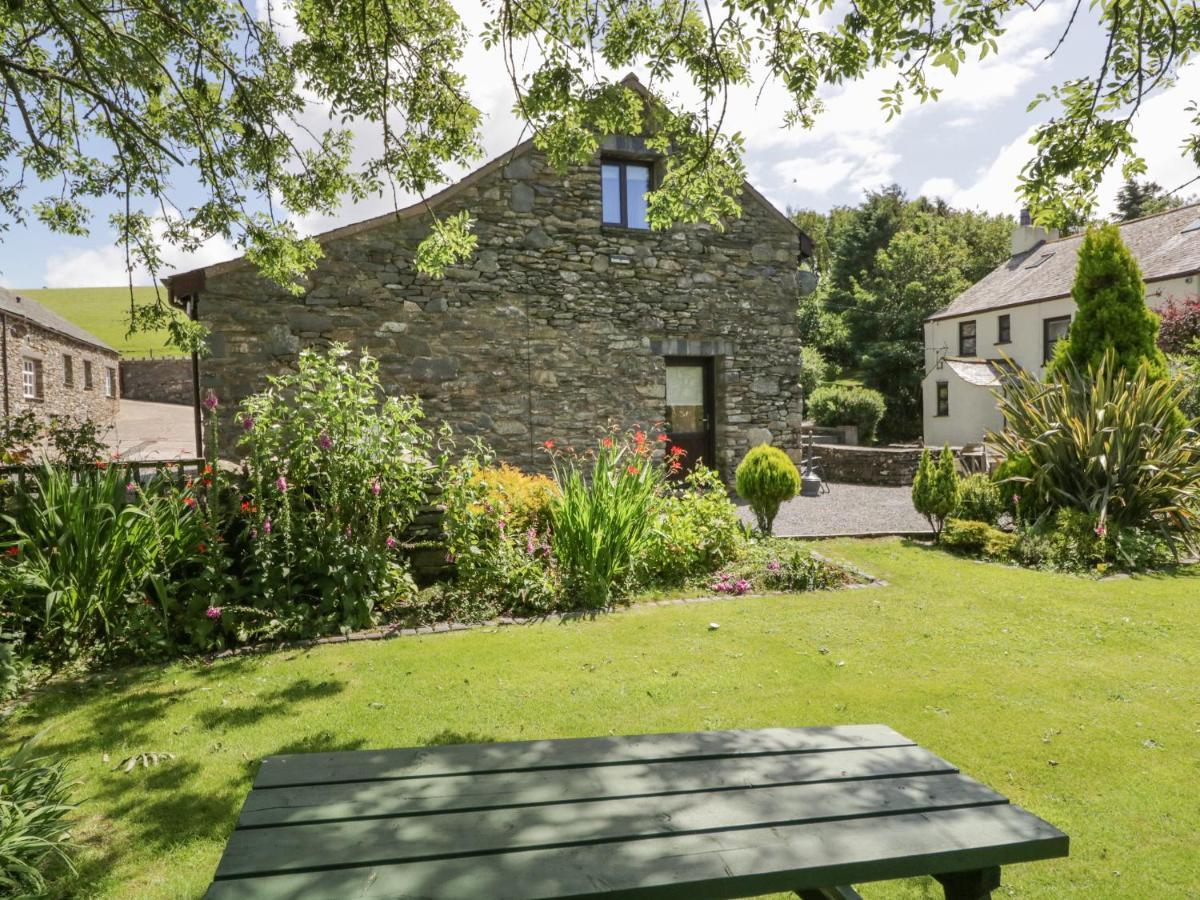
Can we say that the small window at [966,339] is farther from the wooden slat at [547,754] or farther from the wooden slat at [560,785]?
the wooden slat at [560,785]

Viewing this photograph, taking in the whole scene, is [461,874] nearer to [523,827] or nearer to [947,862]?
[523,827]

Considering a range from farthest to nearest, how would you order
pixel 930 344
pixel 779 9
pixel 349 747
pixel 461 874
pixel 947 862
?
pixel 930 344 < pixel 779 9 < pixel 349 747 < pixel 947 862 < pixel 461 874

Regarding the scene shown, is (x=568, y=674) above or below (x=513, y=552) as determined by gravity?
below

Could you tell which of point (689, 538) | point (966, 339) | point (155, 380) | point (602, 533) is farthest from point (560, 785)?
point (155, 380)

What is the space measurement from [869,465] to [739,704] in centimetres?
1331

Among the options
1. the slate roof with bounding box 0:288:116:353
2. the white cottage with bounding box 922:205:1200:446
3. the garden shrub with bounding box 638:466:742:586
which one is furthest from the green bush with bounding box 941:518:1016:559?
the slate roof with bounding box 0:288:116:353

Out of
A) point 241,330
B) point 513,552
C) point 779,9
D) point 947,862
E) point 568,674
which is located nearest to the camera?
point 947,862

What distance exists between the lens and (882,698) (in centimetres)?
421

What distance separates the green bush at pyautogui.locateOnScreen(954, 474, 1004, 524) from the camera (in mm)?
9000

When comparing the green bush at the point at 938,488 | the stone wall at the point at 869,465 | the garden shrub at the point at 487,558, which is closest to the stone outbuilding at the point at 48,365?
the garden shrub at the point at 487,558

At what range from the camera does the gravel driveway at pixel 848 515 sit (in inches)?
381

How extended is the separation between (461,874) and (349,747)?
7.71 ft

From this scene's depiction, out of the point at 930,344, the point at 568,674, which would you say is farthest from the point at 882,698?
the point at 930,344

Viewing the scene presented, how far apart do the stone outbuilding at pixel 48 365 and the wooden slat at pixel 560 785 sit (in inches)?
910
